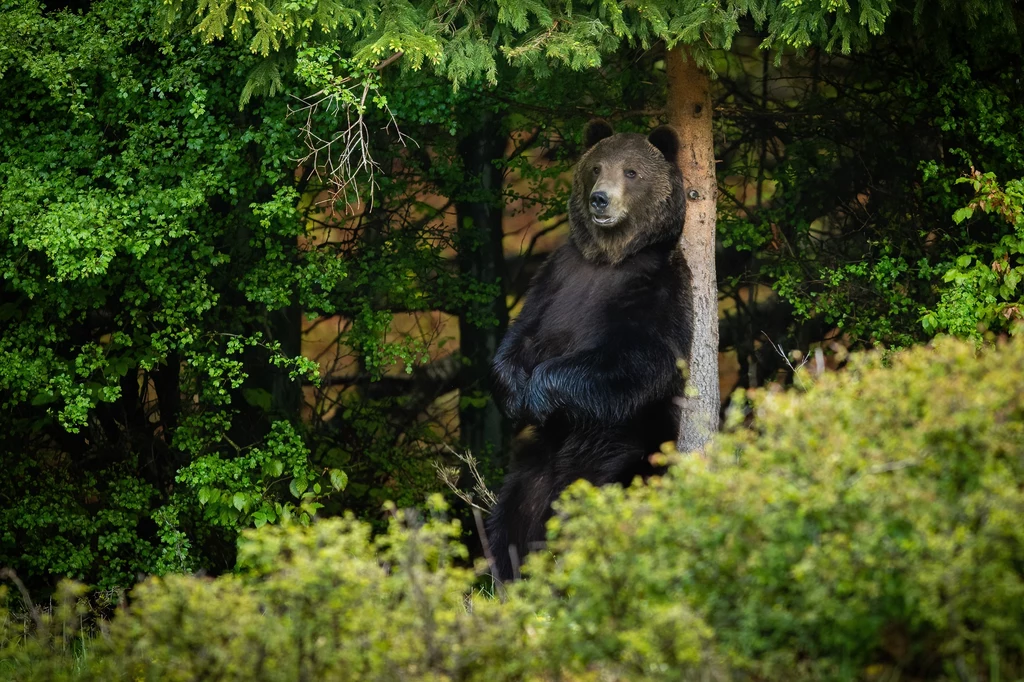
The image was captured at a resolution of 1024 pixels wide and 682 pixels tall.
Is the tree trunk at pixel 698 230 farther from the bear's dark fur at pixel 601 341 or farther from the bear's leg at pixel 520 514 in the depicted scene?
the bear's leg at pixel 520 514

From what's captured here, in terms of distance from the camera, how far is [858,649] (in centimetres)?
326

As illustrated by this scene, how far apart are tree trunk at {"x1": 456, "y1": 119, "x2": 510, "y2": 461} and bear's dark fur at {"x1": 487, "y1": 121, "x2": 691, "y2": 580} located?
2.52 metres

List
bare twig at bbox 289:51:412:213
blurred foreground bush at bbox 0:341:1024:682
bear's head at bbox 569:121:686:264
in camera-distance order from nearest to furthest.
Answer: blurred foreground bush at bbox 0:341:1024:682
bare twig at bbox 289:51:412:213
bear's head at bbox 569:121:686:264

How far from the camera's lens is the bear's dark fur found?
19.4 feet

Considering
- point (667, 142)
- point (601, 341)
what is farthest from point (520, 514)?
point (667, 142)

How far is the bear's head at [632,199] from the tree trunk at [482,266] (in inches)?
99.4

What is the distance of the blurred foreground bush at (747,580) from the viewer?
10.1ft

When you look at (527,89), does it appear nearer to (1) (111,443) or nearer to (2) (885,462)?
(1) (111,443)

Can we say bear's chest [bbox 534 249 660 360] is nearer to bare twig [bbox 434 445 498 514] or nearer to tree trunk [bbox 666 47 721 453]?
tree trunk [bbox 666 47 721 453]

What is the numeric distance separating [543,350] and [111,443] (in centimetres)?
411

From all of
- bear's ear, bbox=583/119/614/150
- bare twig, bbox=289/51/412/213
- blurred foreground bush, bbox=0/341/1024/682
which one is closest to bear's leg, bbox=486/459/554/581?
bare twig, bbox=289/51/412/213

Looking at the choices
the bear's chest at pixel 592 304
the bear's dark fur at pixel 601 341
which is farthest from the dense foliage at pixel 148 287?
the bear's chest at pixel 592 304

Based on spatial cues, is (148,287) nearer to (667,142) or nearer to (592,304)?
(592,304)

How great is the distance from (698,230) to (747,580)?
3.38 meters
